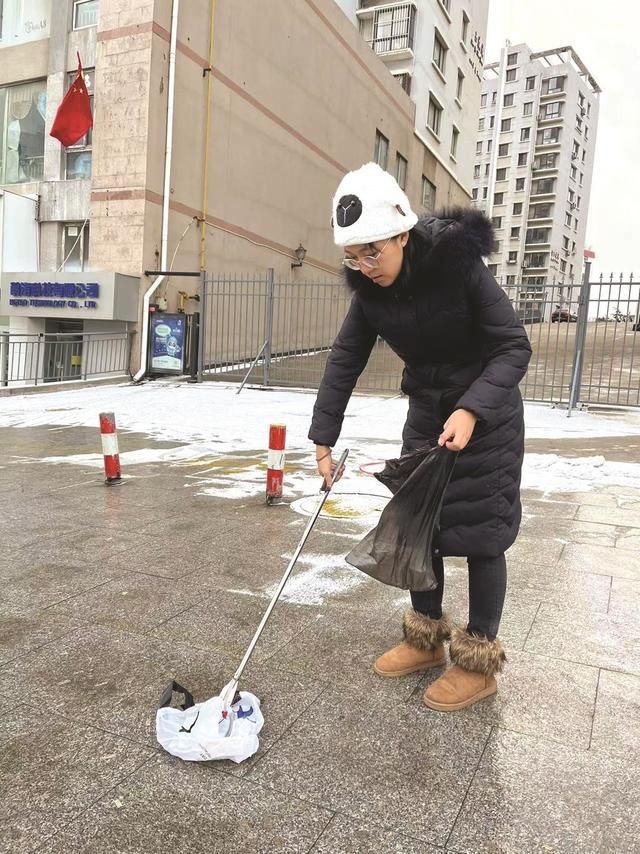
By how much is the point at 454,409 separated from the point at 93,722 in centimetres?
172

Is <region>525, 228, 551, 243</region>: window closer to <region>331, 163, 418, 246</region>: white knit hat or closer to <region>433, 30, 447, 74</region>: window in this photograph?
<region>433, 30, 447, 74</region>: window

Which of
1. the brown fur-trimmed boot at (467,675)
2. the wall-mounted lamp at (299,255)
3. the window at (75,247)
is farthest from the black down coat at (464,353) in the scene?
the wall-mounted lamp at (299,255)

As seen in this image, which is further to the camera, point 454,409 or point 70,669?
point 70,669

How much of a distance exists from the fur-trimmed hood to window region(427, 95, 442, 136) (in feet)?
106

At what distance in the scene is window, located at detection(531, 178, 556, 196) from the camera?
217 feet

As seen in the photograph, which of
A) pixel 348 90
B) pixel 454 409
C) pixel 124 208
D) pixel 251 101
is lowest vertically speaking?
pixel 454 409

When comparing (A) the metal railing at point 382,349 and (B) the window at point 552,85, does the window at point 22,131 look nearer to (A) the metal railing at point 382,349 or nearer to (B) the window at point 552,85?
(A) the metal railing at point 382,349

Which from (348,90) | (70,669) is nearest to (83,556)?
(70,669)

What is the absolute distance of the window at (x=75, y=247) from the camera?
15.9 m

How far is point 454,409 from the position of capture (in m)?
2.47

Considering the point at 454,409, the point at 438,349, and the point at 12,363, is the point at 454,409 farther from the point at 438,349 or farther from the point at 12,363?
the point at 12,363

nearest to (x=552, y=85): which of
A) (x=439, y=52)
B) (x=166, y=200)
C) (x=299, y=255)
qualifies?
(x=439, y=52)

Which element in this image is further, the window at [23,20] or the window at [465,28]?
the window at [465,28]

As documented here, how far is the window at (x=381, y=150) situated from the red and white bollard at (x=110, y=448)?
914 inches
